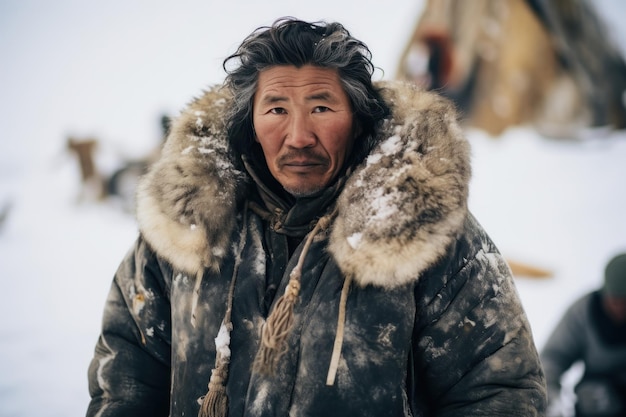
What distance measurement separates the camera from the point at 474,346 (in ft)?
3.75

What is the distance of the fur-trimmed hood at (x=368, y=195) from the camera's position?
112 cm

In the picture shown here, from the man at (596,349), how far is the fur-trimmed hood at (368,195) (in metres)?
2.19

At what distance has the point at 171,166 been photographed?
1.37m

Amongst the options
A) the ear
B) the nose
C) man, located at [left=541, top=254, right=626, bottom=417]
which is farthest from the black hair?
man, located at [left=541, top=254, right=626, bottom=417]

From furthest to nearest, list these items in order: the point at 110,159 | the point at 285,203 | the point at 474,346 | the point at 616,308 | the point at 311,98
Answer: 1. the point at 110,159
2. the point at 616,308
3. the point at 285,203
4. the point at 311,98
5. the point at 474,346

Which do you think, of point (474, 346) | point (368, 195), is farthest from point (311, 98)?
point (474, 346)

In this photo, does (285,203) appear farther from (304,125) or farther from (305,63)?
(305,63)

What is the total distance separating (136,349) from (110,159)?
699cm

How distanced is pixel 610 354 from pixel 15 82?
9.82 m

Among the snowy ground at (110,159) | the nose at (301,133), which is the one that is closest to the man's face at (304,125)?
the nose at (301,133)

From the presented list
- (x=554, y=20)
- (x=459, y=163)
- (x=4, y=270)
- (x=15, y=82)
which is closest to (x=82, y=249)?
(x=4, y=270)

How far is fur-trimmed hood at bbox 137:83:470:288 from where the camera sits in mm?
1125

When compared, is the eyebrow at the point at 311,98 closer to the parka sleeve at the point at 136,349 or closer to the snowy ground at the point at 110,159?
the parka sleeve at the point at 136,349

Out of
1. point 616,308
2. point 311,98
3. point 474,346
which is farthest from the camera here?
point 616,308
